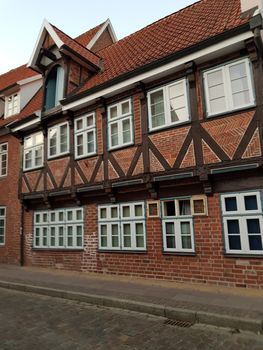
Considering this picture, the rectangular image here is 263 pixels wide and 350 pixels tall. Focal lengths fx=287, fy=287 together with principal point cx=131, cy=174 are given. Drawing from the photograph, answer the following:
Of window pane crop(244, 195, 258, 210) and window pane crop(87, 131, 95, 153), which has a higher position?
window pane crop(87, 131, 95, 153)

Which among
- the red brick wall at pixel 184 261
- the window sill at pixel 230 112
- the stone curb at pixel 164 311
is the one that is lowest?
the stone curb at pixel 164 311

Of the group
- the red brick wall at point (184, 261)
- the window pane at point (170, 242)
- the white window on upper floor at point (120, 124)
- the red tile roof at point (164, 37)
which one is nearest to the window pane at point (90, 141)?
the white window on upper floor at point (120, 124)

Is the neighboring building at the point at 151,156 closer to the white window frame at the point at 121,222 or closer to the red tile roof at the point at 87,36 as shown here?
the white window frame at the point at 121,222

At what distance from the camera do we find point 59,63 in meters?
11.5

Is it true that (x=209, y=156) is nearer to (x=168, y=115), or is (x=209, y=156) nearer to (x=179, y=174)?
(x=179, y=174)

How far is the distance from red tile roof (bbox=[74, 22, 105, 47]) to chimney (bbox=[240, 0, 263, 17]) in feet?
28.4

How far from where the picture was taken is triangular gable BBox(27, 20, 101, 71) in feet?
35.5

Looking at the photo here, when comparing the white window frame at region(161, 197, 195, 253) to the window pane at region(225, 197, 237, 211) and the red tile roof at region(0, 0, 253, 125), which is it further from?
the red tile roof at region(0, 0, 253, 125)

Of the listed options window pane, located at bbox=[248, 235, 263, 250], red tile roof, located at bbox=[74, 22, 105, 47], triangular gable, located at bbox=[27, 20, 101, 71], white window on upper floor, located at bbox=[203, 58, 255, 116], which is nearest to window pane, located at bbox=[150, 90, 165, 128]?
white window on upper floor, located at bbox=[203, 58, 255, 116]

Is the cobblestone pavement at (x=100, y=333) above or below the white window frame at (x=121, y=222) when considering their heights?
below

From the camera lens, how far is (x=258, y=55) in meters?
7.02

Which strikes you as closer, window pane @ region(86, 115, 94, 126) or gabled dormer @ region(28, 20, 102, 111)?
window pane @ region(86, 115, 94, 126)

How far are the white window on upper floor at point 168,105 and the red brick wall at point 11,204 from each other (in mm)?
7050

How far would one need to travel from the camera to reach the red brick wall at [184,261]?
691cm
